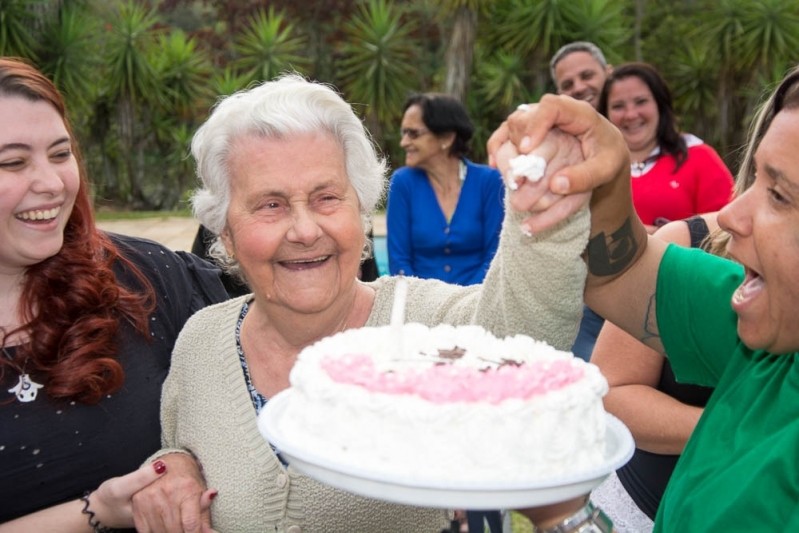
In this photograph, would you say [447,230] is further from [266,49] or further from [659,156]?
[266,49]

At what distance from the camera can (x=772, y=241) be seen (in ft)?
4.58

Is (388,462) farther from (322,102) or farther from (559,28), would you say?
(559,28)

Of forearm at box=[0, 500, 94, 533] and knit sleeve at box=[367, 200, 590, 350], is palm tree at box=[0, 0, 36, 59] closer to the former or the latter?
forearm at box=[0, 500, 94, 533]

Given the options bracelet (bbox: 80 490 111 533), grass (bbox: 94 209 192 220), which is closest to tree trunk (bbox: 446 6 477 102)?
grass (bbox: 94 209 192 220)

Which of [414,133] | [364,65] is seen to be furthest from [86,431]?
[364,65]

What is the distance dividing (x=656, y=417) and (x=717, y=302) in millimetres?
652

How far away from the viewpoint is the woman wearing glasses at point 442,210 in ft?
18.0

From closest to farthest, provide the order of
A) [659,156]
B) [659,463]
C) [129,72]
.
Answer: [659,463], [659,156], [129,72]

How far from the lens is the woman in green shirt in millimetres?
1375

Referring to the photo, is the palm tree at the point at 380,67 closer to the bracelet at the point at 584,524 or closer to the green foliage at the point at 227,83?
the green foliage at the point at 227,83

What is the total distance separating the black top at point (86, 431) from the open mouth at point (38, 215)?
0.85 ft

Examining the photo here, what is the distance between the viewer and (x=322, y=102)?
2.12 m

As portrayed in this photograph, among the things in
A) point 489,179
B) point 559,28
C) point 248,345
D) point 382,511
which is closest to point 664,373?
point 382,511

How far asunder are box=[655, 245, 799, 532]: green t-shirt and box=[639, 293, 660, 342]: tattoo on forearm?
20mm
